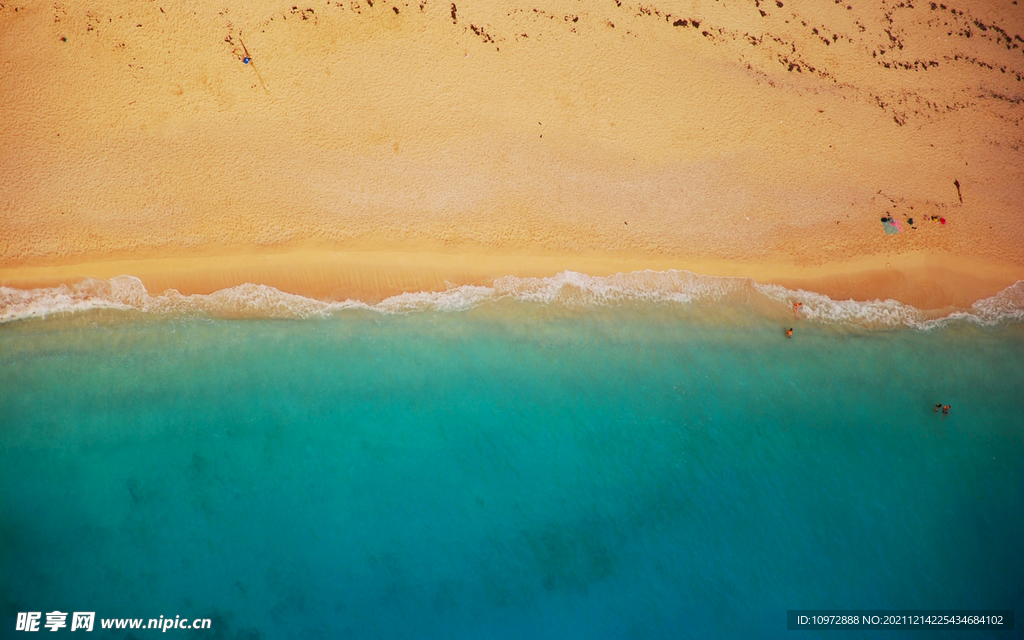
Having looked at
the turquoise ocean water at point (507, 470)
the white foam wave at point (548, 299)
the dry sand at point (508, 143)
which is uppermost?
the dry sand at point (508, 143)

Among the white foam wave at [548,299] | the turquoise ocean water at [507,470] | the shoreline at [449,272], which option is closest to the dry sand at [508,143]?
the shoreline at [449,272]

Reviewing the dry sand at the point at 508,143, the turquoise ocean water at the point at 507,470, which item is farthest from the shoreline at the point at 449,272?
the turquoise ocean water at the point at 507,470

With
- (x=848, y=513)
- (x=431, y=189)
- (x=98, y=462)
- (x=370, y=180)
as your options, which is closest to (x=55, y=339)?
(x=98, y=462)

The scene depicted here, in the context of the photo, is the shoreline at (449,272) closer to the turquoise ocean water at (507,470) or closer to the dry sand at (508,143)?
the dry sand at (508,143)

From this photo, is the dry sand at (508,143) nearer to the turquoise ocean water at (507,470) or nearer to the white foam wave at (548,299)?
the white foam wave at (548,299)

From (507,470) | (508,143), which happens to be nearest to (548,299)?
(508,143)

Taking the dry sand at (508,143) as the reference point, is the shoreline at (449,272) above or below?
below

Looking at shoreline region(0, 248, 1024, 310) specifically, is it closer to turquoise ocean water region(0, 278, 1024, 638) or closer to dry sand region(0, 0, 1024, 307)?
dry sand region(0, 0, 1024, 307)
